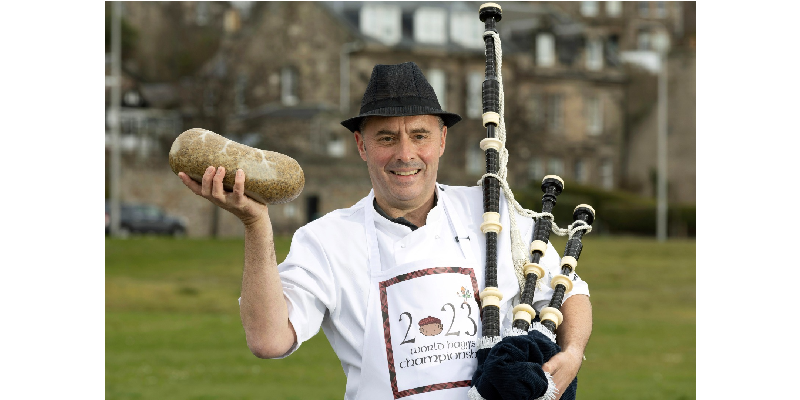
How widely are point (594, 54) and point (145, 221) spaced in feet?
87.0

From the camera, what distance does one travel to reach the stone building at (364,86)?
42.9 m

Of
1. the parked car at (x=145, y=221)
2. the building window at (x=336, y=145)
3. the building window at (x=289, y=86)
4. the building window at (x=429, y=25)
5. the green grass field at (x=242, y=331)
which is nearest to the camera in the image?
the green grass field at (x=242, y=331)

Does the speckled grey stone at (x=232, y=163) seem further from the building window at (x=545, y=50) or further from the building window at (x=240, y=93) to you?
the building window at (x=545, y=50)

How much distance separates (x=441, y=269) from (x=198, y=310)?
19385mm

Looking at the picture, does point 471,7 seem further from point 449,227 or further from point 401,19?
point 449,227

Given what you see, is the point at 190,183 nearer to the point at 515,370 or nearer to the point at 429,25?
the point at 515,370

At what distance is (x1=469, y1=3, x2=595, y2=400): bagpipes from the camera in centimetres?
340

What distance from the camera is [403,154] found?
3699 millimetres

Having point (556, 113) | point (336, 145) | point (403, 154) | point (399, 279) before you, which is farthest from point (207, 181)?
point (556, 113)

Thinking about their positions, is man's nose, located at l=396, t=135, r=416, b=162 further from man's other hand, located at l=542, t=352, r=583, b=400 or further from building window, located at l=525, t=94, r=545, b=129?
building window, located at l=525, t=94, r=545, b=129

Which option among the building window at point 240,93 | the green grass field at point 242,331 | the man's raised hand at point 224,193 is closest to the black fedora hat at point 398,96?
the man's raised hand at point 224,193

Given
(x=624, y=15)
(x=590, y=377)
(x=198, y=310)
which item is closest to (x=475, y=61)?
(x=624, y=15)

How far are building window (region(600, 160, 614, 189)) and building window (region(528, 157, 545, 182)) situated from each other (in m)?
3.59

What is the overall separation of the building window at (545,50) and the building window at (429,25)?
5.75 meters
